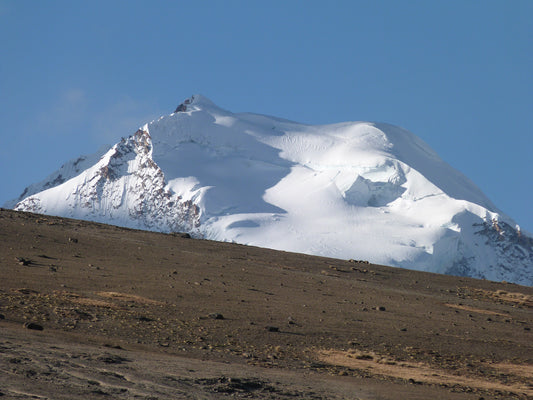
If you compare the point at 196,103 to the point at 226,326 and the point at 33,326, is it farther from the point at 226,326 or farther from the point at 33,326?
the point at 33,326

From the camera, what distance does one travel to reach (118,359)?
1452 cm

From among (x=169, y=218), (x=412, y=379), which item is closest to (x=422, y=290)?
(x=412, y=379)

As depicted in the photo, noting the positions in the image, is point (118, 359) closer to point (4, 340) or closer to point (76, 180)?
point (4, 340)

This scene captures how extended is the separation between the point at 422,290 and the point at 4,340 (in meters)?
22.6

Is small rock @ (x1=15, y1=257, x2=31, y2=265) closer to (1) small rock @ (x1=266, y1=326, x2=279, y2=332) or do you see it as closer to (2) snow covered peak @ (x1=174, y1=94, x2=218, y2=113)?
(1) small rock @ (x1=266, y1=326, x2=279, y2=332)

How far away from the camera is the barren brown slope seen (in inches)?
549

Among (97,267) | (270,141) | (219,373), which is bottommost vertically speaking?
(219,373)

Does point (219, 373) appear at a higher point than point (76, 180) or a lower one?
lower

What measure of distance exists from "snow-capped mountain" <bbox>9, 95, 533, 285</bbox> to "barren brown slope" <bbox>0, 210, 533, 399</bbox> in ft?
236

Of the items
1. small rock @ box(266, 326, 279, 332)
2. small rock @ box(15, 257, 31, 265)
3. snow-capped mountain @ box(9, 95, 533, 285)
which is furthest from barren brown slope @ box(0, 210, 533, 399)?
snow-capped mountain @ box(9, 95, 533, 285)

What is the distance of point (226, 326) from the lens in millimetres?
20750

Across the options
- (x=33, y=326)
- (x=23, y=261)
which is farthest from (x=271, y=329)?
(x=23, y=261)

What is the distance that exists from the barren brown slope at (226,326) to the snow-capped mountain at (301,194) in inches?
2831

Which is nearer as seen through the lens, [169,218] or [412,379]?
[412,379]
